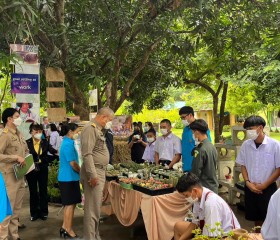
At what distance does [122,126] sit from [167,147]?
4.88m

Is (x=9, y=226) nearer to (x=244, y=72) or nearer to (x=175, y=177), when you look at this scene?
(x=175, y=177)

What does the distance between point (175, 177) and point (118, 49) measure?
2.72 metres

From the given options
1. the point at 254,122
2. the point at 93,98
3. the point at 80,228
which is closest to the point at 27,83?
the point at 93,98

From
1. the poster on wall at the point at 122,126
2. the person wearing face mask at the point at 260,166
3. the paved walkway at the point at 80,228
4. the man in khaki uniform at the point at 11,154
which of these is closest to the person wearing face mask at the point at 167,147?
the paved walkway at the point at 80,228

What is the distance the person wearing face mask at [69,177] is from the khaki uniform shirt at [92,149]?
42cm

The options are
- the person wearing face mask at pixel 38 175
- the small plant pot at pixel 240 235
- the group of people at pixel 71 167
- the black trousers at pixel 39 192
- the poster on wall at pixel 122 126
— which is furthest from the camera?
the poster on wall at pixel 122 126

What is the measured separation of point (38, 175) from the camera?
539 centimetres

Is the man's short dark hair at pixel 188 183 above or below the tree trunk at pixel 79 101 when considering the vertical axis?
below

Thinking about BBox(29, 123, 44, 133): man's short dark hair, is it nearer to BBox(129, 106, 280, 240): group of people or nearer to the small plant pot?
BBox(129, 106, 280, 240): group of people

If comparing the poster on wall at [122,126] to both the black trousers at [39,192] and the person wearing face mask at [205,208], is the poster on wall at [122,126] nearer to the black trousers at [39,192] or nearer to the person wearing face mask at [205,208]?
the black trousers at [39,192]

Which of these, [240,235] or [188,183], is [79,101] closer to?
[188,183]

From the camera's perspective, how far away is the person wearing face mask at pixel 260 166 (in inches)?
143

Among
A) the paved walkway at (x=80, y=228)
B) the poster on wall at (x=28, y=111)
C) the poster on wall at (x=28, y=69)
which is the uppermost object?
the poster on wall at (x=28, y=69)

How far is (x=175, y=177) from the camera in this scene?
4.26 m
